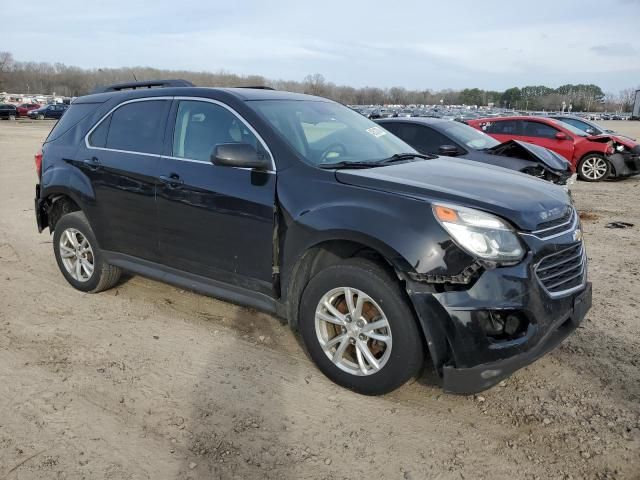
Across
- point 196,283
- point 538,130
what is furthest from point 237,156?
point 538,130

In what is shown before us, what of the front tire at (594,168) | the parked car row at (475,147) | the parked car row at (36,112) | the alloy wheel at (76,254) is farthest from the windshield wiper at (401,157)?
the parked car row at (36,112)

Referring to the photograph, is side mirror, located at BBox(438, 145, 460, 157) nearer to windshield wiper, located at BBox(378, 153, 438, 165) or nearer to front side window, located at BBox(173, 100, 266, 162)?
windshield wiper, located at BBox(378, 153, 438, 165)

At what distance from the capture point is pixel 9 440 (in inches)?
113

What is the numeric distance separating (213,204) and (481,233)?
6.11ft

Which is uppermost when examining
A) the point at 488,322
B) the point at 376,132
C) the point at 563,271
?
the point at 376,132

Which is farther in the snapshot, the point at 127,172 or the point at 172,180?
the point at 127,172

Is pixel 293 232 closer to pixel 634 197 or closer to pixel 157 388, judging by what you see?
pixel 157 388

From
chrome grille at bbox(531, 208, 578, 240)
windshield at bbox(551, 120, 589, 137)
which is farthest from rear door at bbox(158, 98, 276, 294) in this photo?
windshield at bbox(551, 120, 589, 137)

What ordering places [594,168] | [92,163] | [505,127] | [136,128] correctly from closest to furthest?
[136,128] < [92,163] < [594,168] < [505,127]

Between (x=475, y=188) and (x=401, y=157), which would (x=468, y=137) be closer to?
(x=401, y=157)

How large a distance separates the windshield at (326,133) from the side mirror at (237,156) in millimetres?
290

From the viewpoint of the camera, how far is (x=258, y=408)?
3.21 metres

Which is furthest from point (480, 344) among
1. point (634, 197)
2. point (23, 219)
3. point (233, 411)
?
point (634, 197)

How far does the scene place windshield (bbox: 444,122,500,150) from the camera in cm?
865
